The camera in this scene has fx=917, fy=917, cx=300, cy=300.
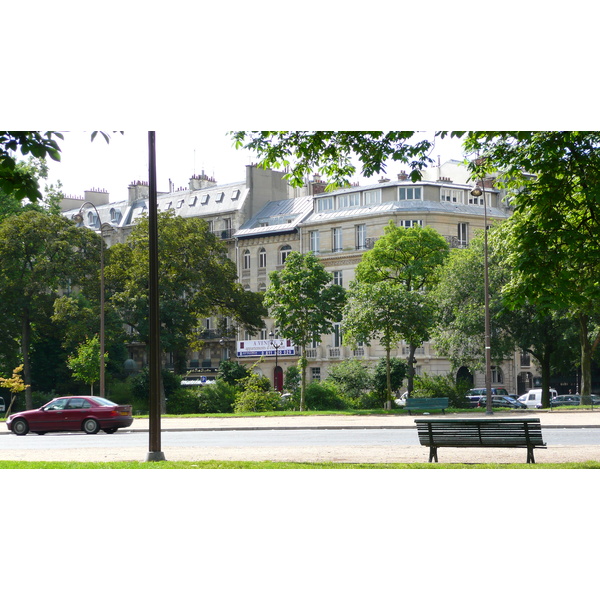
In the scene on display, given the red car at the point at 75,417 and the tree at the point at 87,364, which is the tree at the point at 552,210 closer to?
the red car at the point at 75,417

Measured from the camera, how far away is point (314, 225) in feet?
208

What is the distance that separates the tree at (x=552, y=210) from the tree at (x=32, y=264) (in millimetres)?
24340

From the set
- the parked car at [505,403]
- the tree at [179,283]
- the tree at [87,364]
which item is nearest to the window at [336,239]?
the tree at [179,283]

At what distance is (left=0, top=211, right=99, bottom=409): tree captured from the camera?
36.2 metres

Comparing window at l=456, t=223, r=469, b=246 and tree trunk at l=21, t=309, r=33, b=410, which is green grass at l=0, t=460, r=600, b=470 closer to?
tree trunk at l=21, t=309, r=33, b=410

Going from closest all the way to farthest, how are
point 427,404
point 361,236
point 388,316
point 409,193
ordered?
point 427,404 < point 388,316 < point 409,193 < point 361,236

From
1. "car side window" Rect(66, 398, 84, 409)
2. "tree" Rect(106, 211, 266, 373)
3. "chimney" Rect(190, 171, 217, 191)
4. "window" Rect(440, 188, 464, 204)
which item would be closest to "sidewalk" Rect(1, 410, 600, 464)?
"car side window" Rect(66, 398, 84, 409)

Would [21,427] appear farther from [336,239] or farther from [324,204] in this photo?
[324,204]

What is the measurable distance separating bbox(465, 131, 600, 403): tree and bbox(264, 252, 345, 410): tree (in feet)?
86.1

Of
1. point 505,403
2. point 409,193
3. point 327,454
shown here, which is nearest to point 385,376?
point 505,403

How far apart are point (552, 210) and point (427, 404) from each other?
23.2 meters

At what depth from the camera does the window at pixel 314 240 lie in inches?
2496
